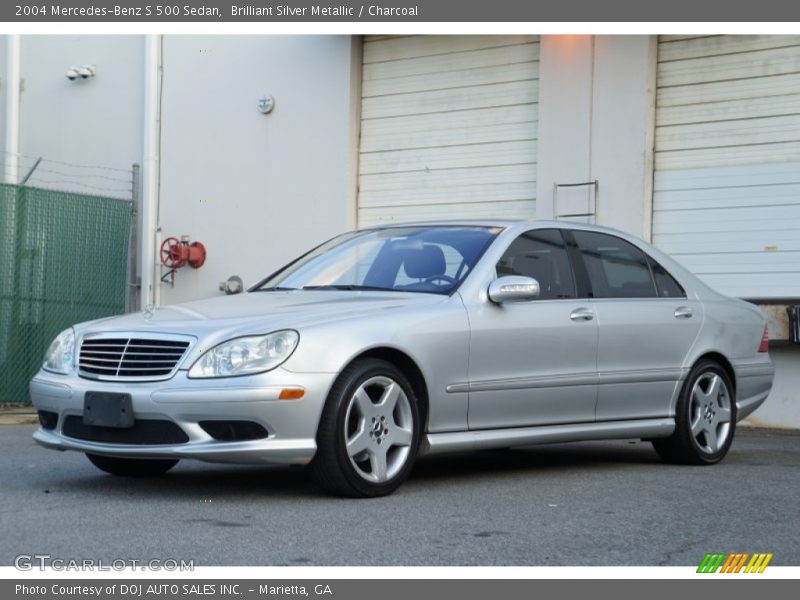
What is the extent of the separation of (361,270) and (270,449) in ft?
5.68

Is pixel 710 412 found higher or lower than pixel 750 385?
lower

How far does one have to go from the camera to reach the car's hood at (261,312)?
21.0 feet

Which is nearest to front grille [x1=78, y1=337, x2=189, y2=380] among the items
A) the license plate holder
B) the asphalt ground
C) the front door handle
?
the license plate holder

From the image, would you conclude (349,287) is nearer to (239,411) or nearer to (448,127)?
(239,411)

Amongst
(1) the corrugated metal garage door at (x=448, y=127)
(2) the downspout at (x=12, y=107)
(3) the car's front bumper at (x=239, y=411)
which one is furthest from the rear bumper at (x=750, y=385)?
(2) the downspout at (x=12, y=107)

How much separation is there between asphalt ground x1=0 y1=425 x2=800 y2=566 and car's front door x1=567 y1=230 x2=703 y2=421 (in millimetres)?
447


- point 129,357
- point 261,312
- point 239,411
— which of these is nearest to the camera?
point 239,411

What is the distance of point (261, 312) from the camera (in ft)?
21.8

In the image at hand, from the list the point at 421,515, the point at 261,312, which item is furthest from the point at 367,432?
the point at 261,312

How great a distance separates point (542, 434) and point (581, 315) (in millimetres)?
740

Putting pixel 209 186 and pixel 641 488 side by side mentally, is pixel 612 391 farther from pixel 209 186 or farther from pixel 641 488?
pixel 209 186

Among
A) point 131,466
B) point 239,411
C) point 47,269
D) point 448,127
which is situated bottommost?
point 131,466

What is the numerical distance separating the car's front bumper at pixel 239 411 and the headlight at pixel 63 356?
0.60 meters

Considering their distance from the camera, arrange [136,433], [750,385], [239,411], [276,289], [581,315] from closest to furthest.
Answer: [239,411] < [136,433] < [581,315] < [276,289] < [750,385]
